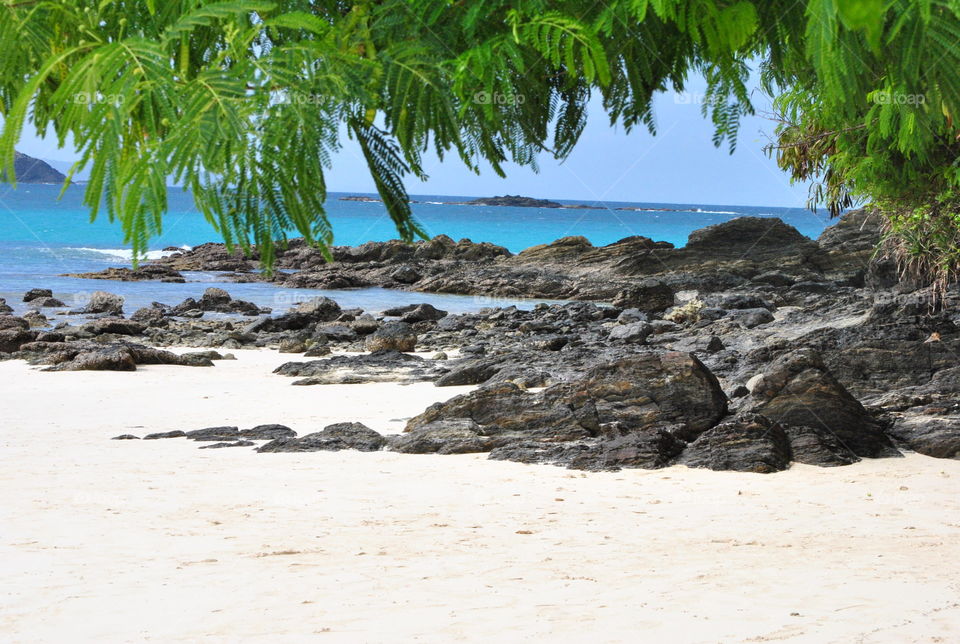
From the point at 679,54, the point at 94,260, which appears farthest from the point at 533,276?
the point at 679,54

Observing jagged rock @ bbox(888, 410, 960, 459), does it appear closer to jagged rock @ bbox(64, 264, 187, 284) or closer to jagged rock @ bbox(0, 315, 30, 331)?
jagged rock @ bbox(0, 315, 30, 331)

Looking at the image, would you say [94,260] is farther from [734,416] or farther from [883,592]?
[883,592]

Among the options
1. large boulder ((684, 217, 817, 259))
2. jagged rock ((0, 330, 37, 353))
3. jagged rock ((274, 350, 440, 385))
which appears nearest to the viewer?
jagged rock ((274, 350, 440, 385))

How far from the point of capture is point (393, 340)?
19000 millimetres

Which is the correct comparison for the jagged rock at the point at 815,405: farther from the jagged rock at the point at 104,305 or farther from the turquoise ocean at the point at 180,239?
the jagged rock at the point at 104,305

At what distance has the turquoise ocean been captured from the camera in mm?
32688

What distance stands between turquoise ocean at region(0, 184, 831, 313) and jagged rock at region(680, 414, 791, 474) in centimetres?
406

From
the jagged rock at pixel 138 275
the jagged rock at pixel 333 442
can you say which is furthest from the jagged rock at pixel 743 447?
the jagged rock at pixel 138 275

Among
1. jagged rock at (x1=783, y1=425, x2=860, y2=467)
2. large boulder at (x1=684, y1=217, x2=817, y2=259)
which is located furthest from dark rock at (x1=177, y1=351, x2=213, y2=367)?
large boulder at (x1=684, y1=217, x2=817, y2=259)

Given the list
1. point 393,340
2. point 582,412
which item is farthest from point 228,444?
point 393,340

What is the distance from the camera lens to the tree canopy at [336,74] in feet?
6.48

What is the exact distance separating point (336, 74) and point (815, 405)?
7630 millimetres

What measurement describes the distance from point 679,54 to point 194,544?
4.84m

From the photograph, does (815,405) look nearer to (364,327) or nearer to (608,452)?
(608,452)
